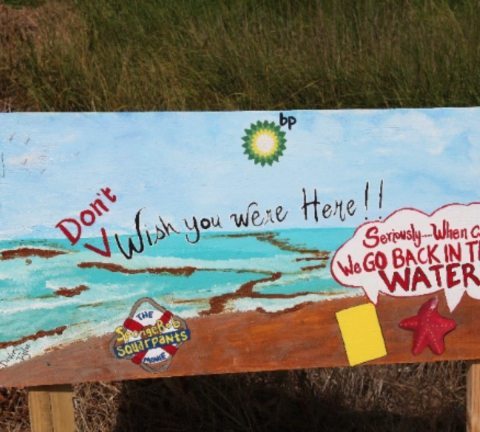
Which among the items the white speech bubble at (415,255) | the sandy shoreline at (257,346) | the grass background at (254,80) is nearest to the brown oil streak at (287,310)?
the sandy shoreline at (257,346)

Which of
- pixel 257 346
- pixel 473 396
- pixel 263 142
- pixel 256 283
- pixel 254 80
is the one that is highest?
pixel 254 80

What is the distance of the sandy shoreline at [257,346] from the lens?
1712 millimetres

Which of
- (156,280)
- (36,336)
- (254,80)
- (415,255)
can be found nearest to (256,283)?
(156,280)

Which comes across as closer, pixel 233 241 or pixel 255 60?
pixel 233 241

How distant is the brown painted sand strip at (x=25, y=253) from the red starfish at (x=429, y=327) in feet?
2.81

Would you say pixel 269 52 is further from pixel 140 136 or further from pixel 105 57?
pixel 140 136

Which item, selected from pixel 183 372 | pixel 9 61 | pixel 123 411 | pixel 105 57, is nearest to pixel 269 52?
pixel 105 57

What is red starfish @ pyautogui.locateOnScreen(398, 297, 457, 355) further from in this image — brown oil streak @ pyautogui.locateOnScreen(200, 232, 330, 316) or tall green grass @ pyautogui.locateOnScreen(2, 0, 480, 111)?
tall green grass @ pyautogui.locateOnScreen(2, 0, 480, 111)

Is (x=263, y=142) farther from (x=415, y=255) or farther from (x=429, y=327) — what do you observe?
(x=429, y=327)

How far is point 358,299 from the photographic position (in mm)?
1802

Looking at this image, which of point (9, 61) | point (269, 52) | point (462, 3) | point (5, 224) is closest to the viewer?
point (5, 224)

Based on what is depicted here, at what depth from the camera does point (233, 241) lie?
1722 millimetres

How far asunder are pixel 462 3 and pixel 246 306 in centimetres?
285

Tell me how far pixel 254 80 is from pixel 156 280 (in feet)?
5.30
